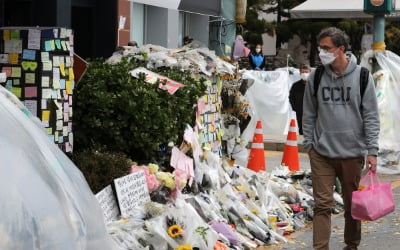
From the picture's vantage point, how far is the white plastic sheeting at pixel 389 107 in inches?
498

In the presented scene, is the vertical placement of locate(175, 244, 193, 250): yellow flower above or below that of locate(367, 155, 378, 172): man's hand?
below

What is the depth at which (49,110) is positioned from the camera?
22.3ft

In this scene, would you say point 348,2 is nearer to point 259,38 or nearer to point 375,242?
point 259,38

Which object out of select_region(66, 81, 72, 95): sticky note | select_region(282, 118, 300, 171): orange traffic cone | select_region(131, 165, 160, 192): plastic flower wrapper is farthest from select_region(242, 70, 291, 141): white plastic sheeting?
select_region(66, 81, 72, 95): sticky note

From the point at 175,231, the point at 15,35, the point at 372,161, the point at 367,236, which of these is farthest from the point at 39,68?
the point at 367,236

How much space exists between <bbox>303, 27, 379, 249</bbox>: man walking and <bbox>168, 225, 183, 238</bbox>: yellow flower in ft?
3.43

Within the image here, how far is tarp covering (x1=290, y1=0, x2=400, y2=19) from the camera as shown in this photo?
22938 mm

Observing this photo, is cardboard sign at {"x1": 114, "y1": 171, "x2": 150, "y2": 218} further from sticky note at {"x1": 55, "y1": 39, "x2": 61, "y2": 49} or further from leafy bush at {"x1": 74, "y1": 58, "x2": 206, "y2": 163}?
sticky note at {"x1": 55, "y1": 39, "x2": 61, "y2": 49}

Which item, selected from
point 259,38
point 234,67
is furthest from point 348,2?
point 234,67

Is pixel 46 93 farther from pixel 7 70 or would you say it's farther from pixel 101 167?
pixel 101 167

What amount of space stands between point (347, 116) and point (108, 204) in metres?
1.95

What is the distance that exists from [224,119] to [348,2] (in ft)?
49.3

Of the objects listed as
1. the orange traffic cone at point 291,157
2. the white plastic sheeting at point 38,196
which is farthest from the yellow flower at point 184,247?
the orange traffic cone at point 291,157

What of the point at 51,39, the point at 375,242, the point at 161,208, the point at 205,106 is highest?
the point at 51,39
